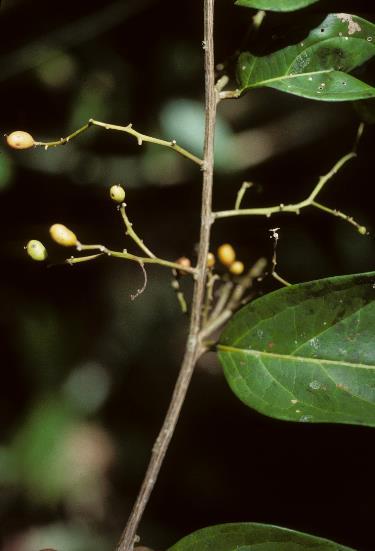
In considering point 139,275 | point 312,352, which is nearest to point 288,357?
point 312,352

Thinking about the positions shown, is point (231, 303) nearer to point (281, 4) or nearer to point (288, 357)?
point (288, 357)

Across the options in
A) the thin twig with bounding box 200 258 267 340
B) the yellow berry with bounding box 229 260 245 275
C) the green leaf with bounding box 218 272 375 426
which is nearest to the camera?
the green leaf with bounding box 218 272 375 426

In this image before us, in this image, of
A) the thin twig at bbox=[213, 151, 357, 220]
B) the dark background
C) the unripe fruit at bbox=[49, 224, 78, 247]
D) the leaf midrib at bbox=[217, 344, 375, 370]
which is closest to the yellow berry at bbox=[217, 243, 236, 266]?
Answer: the thin twig at bbox=[213, 151, 357, 220]

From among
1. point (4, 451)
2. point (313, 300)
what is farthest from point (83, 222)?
point (313, 300)

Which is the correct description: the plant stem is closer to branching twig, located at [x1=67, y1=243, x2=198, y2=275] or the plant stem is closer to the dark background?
branching twig, located at [x1=67, y1=243, x2=198, y2=275]

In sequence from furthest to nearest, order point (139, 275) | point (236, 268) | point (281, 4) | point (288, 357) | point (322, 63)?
point (139, 275) → point (236, 268) → point (288, 357) → point (322, 63) → point (281, 4)

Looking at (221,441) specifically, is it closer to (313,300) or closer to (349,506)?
(349,506)
